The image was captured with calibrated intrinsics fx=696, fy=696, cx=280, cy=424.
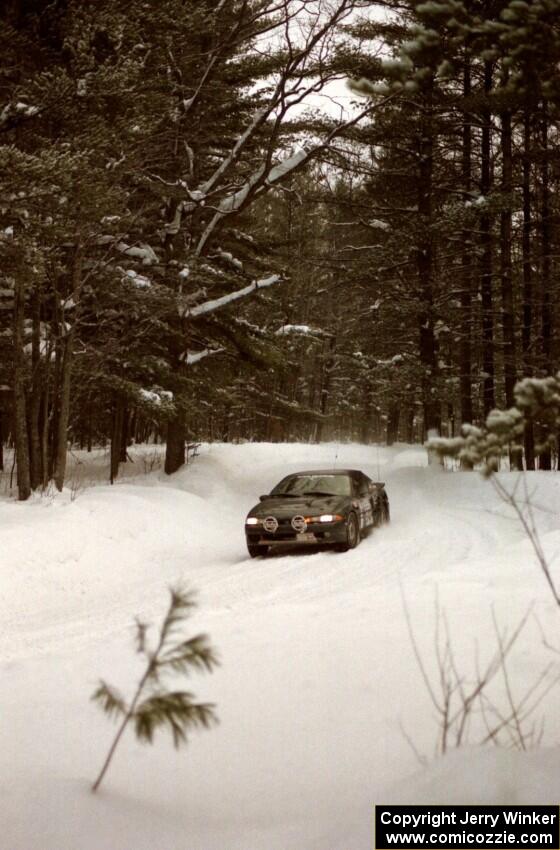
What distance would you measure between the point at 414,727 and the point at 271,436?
1265 inches

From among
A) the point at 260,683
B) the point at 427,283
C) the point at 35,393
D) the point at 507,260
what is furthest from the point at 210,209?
the point at 260,683

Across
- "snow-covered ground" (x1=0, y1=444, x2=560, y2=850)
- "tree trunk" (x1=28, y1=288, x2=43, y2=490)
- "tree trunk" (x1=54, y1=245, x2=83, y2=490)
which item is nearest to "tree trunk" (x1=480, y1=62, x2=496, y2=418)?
"snow-covered ground" (x1=0, y1=444, x2=560, y2=850)

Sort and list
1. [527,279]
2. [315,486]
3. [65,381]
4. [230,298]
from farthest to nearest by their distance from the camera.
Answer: [527,279]
[230,298]
[65,381]
[315,486]

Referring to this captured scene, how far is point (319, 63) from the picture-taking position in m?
17.8

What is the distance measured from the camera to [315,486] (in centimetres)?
1451

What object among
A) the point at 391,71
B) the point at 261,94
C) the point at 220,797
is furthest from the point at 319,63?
the point at 220,797

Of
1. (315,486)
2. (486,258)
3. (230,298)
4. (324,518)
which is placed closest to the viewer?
(324,518)

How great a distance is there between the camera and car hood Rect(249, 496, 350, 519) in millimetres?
12961

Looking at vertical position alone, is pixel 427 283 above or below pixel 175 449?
above

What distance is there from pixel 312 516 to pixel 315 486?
176cm

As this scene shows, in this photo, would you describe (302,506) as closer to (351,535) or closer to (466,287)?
(351,535)

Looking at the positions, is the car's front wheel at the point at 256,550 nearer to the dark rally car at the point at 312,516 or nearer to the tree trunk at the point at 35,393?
the dark rally car at the point at 312,516

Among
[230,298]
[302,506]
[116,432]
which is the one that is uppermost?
[230,298]

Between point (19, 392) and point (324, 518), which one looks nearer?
point (324, 518)
